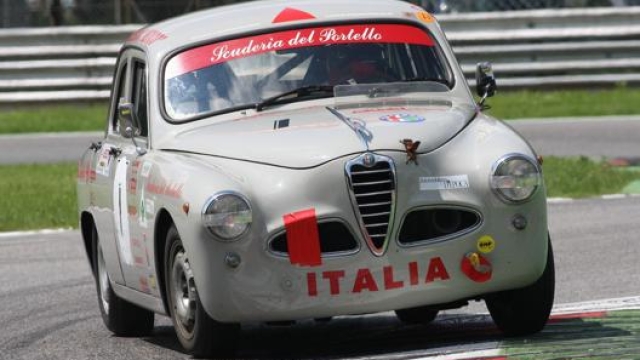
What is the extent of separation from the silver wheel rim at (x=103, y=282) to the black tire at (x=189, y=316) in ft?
5.19

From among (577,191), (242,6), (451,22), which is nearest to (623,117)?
(451,22)

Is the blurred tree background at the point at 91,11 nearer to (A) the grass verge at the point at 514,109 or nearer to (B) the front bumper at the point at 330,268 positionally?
(A) the grass verge at the point at 514,109

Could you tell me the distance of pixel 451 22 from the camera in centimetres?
2155

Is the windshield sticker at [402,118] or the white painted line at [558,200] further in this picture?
the white painted line at [558,200]

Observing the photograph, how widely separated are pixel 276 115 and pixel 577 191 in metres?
6.81

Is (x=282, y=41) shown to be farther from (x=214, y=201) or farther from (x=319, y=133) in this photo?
(x=214, y=201)

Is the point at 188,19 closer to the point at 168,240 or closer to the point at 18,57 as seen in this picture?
the point at 168,240

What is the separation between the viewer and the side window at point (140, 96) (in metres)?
8.12

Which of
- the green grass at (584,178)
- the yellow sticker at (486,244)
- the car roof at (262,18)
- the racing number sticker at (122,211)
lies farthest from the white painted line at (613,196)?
the yellow sticker at (486,244)

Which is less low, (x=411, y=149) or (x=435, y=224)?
(x=411, y=149)

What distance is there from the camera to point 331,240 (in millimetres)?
6629

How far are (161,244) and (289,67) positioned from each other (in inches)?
45.7

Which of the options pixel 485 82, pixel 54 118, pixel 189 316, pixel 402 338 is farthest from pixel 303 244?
pixel 54 118

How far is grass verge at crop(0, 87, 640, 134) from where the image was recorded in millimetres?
20172
